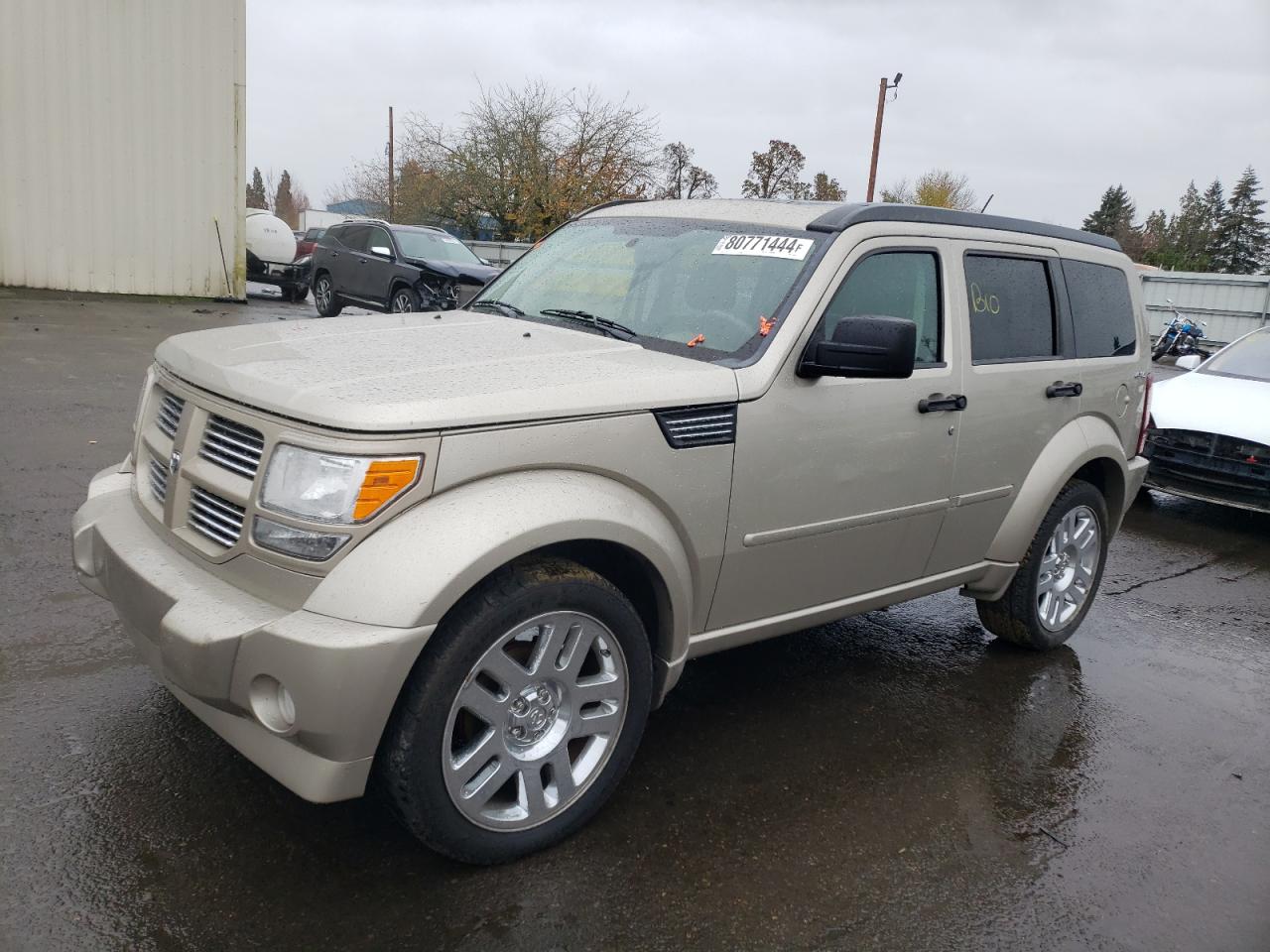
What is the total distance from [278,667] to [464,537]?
1.73ft

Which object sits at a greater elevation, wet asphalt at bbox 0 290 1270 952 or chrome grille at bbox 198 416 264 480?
chrome grille at bbox 198 416 264 480

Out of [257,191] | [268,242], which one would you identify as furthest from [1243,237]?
[257,191]

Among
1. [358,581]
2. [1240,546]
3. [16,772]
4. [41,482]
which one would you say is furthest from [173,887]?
[1240,546]

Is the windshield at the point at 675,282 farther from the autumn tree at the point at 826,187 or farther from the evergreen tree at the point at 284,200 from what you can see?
the evergreen tree at the point at 284,200

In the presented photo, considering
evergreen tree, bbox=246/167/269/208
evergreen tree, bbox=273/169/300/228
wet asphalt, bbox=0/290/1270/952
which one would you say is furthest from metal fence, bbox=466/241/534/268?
evergreen tree, bbox=273/169/300/228

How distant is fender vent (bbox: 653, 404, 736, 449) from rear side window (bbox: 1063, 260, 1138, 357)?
7.47ft

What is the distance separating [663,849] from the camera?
2.94 m

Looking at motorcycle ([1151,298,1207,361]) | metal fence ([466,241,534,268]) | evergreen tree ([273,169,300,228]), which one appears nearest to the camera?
motorcycle ([1151,298,1207,361])

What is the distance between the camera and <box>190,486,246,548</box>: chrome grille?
2.61 meters

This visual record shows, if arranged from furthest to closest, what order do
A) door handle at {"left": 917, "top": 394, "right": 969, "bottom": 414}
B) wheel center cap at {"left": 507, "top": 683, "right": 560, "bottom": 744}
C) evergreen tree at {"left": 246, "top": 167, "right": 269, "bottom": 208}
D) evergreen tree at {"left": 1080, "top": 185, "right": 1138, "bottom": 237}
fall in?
evergreen tree at {"left": 246, "top": 167, "right": 269, "bottom": 208}, evergreen tree at {"left": 1080, "top": 185, "right": 1138, "bottom": 237}, door handle at {"left": 917, "top": 394, "right": 969, "bottom": 414}, wheel center cap at {"left": 507, "top": 683, "right": 560, "bottom": 744}

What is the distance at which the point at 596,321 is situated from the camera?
3.62m

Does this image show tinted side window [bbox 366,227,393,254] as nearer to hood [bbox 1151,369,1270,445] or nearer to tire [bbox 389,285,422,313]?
tire [bbox 389,285,422,313]

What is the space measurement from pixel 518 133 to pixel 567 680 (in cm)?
3268

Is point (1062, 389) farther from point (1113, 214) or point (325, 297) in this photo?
point (1113, 214)
